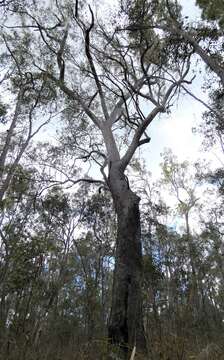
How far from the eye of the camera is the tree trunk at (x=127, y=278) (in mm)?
3771

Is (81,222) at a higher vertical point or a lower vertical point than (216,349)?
higher

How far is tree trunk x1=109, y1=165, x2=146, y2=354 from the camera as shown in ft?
12.4

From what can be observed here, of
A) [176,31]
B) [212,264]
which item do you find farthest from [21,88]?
[212,264]

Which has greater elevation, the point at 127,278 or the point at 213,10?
the point at 213,10

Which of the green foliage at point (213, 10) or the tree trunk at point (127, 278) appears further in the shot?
the green foliage at point (213, 10)

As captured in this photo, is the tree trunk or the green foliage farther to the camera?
the green foliage

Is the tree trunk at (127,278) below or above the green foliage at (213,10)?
below

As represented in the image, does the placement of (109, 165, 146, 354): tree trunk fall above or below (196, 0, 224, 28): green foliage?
below

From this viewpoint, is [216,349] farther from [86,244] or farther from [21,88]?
[86,244]

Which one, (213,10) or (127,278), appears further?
(213,10)

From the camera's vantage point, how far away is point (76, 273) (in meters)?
17.7

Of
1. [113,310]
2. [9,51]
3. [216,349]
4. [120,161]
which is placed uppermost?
[9,51]

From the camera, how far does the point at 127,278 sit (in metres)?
4.32

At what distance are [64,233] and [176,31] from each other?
11.3 metres
